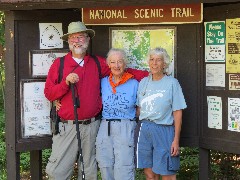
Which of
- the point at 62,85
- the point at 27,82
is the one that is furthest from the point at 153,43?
the point at 27,82

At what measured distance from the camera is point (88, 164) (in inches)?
208

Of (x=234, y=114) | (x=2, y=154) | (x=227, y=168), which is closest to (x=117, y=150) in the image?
(x=234, y=114)

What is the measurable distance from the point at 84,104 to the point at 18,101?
37.0 inches

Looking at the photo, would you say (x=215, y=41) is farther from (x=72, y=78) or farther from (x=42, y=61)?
(x=42, y=61)

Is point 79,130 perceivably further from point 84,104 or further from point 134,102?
point 134,102

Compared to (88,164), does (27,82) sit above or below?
above

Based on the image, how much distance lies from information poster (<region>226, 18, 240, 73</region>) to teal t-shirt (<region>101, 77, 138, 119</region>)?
3.55ft

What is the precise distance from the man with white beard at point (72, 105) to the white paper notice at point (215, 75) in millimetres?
1177

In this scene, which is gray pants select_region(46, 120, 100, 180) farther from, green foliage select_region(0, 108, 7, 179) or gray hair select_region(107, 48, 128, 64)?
green foliage select_region(0, 108, 7, 179)

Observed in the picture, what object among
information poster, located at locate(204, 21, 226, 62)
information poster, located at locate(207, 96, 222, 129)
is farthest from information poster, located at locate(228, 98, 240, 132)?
information poster, located at locate(204, 21, 226, 62)

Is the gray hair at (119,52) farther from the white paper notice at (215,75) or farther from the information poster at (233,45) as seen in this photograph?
the information poster at (233,45)

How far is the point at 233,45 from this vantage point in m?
5.00

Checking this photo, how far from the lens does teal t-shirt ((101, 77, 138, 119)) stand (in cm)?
510

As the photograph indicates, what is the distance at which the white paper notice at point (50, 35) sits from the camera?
5.60m
